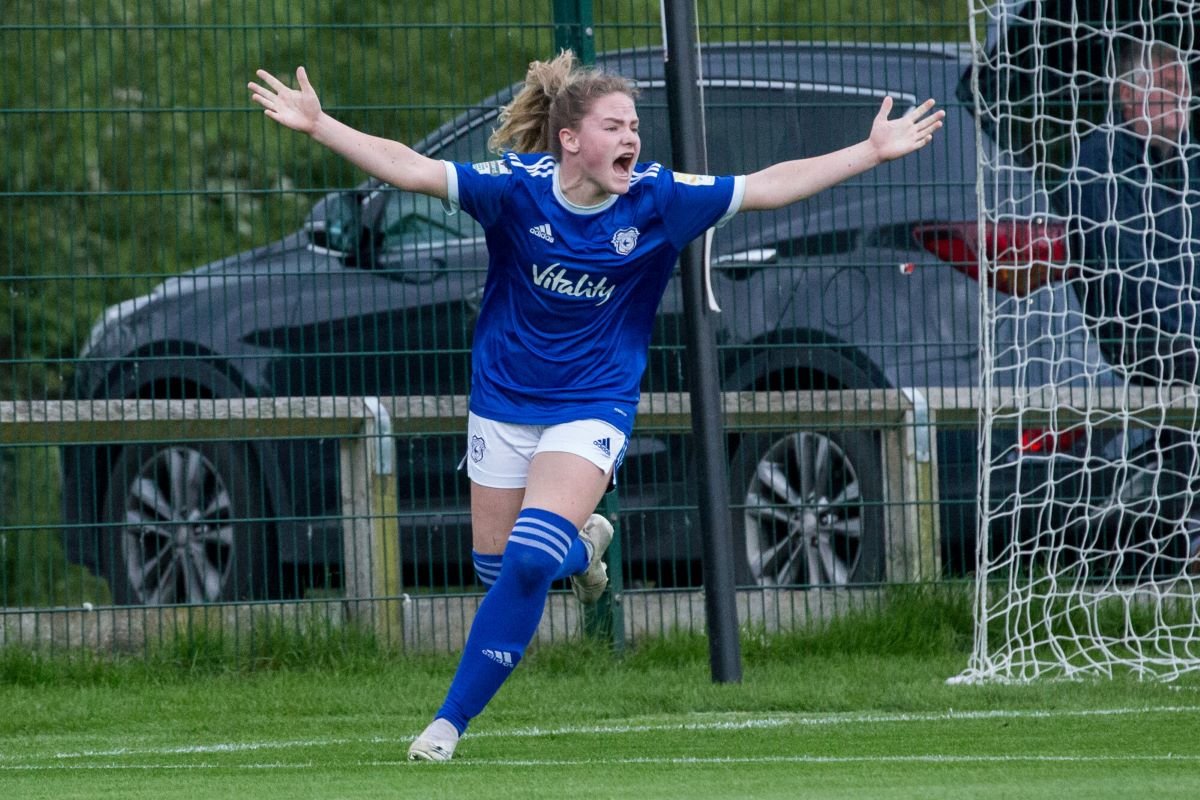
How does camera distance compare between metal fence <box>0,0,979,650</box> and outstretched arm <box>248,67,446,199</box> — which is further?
metal fence <box>0,0,979,650</box>

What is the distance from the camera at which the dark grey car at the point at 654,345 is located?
26.1 ft

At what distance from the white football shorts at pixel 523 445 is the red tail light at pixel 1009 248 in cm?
274

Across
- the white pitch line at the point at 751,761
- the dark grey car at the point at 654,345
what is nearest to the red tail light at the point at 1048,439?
the dark grey car at the point at 654,345

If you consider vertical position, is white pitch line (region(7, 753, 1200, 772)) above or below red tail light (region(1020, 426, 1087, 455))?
below

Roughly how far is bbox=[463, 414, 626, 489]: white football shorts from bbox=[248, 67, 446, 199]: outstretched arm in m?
0.83

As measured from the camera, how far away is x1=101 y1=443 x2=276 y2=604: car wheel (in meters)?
7.97

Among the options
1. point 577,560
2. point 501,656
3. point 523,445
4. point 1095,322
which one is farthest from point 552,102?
point 1095,322

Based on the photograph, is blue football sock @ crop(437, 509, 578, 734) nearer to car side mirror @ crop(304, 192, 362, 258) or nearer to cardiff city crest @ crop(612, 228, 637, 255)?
cardiff city crest @ crop(612, 228, 637, 255)

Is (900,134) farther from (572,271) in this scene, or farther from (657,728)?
(657,728)

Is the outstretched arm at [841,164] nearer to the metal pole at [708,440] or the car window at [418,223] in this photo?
the metal pole at [708,440]

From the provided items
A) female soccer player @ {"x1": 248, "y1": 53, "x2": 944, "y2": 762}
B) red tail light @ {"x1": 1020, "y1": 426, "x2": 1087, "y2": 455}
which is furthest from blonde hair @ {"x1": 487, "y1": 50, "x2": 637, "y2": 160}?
red tail light @ {"x1": 1020, "y1": 426, "x2": 1087, "y2": 455}

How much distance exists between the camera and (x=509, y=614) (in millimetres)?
5648

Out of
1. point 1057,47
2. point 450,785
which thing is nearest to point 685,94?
point 1057,47

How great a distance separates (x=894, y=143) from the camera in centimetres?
598
